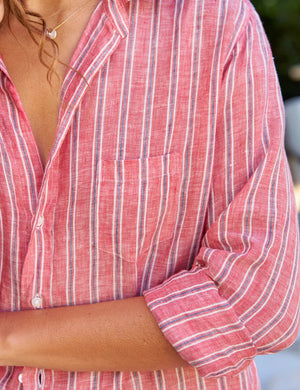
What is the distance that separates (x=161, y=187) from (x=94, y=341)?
1.07 feet

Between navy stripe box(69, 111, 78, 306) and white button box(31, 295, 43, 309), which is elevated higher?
navy stripe box(69, 111, 78, 306)

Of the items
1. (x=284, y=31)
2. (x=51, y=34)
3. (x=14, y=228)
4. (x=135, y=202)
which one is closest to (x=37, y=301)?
(x=14, y=228)

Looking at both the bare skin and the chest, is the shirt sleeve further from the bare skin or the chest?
the chest

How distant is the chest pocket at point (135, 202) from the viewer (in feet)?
3.71

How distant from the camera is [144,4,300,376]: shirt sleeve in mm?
1021

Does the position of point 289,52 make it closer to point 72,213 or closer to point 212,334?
point 72,213

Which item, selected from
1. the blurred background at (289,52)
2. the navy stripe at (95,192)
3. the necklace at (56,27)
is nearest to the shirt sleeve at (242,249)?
the navy stripe at (95,192)

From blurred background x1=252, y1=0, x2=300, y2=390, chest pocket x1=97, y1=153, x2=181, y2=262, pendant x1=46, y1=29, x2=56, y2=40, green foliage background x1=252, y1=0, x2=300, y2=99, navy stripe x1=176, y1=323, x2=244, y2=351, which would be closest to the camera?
navy stripe x1=176, y1=323, x2=244, y2=351

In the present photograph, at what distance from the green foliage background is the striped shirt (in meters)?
4.57

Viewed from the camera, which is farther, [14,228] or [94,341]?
[14,228]

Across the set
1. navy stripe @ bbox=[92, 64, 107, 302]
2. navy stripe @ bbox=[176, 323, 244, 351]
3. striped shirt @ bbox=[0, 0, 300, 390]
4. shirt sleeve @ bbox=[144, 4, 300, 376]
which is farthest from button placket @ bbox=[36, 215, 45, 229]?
navy stripe @ bbox=[176, 323, 244, 351]

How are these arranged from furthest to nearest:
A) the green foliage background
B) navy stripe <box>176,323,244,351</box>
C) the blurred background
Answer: the green foliage background < the blurred background < navy stripe <box>176,323,244,351</box>

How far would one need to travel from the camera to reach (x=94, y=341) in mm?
1064

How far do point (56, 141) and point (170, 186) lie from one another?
0.24 metres
